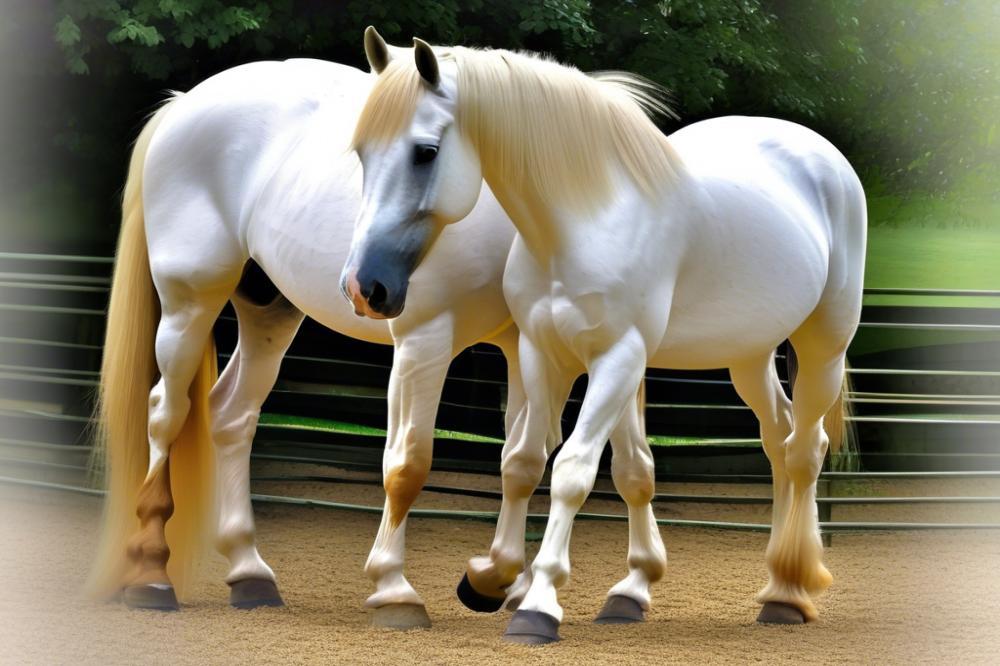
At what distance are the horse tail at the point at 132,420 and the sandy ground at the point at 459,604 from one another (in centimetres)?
20

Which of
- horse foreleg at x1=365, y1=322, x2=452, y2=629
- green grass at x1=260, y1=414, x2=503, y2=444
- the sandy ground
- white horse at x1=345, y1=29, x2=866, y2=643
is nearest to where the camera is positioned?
white horse at x1=345, y1=29, x2=866, y2=643

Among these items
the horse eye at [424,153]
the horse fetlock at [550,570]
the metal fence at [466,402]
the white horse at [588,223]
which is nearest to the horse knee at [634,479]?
the white horse at [588,223]

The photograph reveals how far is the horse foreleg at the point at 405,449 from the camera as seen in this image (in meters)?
4.17

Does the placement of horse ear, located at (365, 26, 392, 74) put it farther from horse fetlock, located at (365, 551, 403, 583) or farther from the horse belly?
horse fetlock, located at (365, 551, 403, 583)

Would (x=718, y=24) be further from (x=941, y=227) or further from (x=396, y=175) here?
(x=396, y=175)

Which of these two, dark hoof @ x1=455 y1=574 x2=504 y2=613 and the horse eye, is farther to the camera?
dark hoof @ x1=455 y1=574 x2=504 y2=613

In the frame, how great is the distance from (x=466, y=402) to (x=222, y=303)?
3.63 m

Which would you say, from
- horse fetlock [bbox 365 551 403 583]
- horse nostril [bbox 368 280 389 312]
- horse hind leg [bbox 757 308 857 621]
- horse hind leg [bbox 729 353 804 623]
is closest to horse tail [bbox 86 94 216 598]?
horse fetlock [bbox 365 551 403 583]

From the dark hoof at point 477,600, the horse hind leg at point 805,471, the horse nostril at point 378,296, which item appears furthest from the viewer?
the horse hind leg at point 805,471

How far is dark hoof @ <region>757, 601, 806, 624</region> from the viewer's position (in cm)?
486

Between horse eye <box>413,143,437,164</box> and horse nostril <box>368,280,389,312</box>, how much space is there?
380 millimetres

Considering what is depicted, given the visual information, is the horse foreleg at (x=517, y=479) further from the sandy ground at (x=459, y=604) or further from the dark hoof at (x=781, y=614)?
the dark hoof at (x=781, y=614)

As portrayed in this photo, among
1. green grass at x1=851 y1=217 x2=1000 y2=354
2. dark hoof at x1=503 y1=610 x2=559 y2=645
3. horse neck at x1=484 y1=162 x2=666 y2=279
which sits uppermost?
horse neck at x1=484 y1=162 x2=666 y2=279

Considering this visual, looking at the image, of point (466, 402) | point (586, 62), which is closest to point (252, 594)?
Result: point (466, 402)
